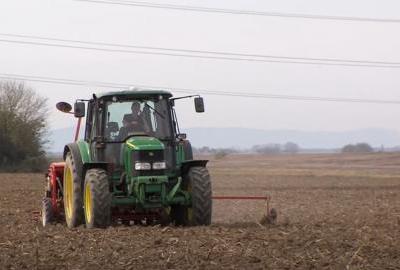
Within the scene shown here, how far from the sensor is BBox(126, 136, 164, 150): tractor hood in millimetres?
10958

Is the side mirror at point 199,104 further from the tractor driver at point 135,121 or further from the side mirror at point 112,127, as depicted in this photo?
the side mirror at point 112,127

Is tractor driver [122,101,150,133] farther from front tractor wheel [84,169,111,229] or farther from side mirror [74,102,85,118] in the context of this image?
front tractor wheel [84,169,111,229]

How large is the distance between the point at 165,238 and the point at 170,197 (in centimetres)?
199

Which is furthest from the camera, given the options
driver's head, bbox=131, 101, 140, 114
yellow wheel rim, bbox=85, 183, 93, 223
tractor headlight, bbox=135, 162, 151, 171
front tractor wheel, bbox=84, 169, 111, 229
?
driver's head, bbox=131, 101, 140, 114

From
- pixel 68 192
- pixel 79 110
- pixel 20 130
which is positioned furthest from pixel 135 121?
pixel 20 130

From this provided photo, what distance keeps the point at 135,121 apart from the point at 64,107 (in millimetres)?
2256

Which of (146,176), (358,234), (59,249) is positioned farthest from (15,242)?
(358,234)

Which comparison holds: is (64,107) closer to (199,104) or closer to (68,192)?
(68,192)

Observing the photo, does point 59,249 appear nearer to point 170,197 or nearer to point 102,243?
point 102,243

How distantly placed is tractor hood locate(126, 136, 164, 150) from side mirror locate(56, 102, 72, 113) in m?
2.44

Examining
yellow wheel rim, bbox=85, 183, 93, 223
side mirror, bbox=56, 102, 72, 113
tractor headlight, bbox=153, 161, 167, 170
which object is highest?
side mirror, bbox=56, 102, 72, 113

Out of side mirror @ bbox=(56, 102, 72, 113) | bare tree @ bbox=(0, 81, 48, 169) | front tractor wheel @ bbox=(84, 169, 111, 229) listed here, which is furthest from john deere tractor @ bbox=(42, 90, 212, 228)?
bare tree @ bbox=(0, 81, 48, 169)

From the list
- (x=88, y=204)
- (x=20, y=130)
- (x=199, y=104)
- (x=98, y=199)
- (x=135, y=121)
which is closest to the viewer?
(x=98, y=199)

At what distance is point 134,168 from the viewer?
431 inches
